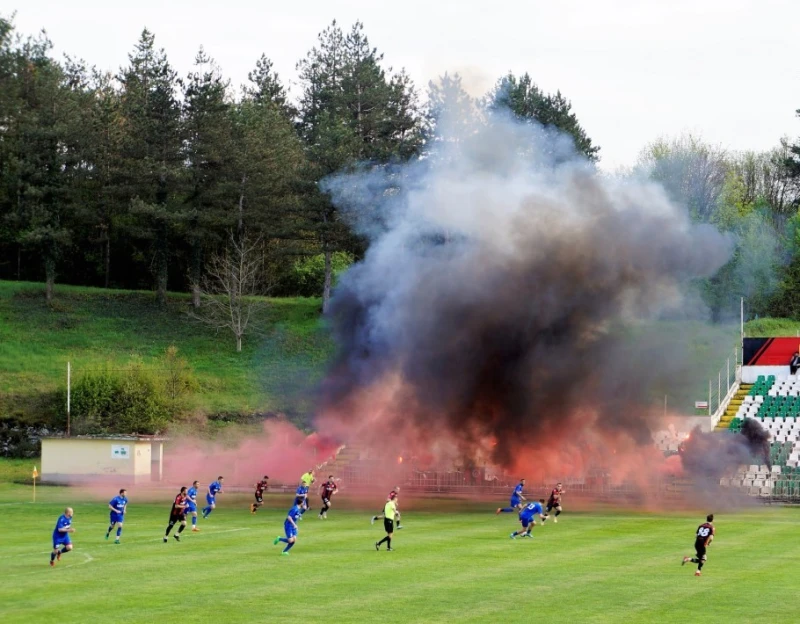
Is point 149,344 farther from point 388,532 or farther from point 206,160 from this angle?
point 388,532

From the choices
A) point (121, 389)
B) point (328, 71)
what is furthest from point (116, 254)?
point (121, 389)

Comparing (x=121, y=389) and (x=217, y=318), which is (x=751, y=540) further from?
(x=217, y=318)

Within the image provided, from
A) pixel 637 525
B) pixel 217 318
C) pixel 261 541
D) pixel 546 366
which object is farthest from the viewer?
pixel 217 318

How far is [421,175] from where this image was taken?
71312 mm

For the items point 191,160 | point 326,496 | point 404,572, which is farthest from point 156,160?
point 404,572

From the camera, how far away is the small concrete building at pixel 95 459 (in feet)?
230

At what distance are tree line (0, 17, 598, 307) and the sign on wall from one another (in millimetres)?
30789

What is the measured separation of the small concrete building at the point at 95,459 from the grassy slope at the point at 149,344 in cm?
1508

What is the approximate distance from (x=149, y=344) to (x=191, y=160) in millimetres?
16165

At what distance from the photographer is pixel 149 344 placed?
98312mm

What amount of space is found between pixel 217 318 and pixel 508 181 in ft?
149

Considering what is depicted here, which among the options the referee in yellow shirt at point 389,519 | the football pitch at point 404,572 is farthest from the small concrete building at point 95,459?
the referee in yellow shirt at point 389,519

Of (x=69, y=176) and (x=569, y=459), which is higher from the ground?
(x=69, y=176)

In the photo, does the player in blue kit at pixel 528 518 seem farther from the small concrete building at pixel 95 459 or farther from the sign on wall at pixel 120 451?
the sign on wall at pixel 120 451
